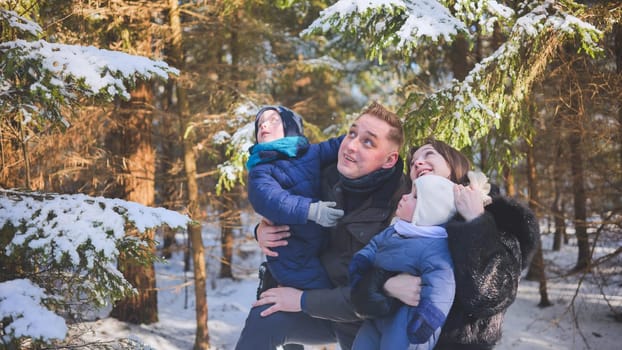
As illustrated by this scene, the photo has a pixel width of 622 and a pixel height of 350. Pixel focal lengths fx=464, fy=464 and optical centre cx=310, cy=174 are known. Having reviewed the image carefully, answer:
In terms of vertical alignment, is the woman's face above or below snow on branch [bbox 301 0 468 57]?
below

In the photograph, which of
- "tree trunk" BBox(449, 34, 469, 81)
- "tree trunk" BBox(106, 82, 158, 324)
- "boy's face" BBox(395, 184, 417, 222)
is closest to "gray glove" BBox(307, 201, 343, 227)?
"boy's face" BBox(395, 184, 417, 222)

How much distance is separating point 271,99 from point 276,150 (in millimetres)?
5807

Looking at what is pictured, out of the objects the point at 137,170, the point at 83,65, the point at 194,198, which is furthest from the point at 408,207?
the point at 137,170

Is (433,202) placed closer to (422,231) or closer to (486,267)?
(422,231)

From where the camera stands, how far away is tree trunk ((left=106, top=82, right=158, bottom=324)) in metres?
7.80

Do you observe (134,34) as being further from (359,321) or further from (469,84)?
(359,321)

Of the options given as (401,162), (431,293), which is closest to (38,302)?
(431,293)

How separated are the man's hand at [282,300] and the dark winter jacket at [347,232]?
8 cm

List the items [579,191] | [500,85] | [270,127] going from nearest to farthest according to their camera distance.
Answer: [270,127] → [500,85] → [579,191]

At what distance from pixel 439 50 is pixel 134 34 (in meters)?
6.03

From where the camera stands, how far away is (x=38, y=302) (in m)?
2.41

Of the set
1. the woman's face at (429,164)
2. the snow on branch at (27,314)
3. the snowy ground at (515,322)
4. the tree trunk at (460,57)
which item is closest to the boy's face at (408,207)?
the woman's face at (429,164)

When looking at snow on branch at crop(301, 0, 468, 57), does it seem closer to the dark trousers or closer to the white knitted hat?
the white knitted hat

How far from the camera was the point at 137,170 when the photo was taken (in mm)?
7488
